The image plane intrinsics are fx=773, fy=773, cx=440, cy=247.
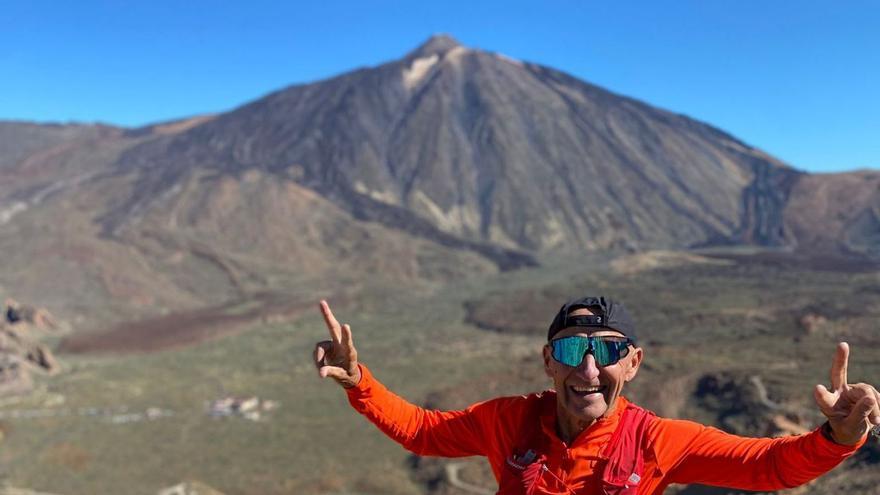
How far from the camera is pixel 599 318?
3320 millimetres

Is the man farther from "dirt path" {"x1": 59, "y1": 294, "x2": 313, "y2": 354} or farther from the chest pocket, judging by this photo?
"dirt path" {"x1": 59, "y1": 294, "x2": 313, "y2": 354}

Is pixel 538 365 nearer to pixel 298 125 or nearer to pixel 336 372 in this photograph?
pixel 336 372

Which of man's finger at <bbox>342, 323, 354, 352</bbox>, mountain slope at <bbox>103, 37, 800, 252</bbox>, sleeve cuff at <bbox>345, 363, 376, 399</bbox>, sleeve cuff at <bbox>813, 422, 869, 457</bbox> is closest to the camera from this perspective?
sleeve cuff at <bbox>813, 422, 869, 457</bbox>

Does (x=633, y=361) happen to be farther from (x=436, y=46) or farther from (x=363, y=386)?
(x=436, y=46)

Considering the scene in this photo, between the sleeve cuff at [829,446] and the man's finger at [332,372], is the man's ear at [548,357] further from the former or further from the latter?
the sleeve cuff at [829,446]

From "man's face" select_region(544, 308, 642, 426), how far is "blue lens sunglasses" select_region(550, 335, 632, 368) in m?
0.02

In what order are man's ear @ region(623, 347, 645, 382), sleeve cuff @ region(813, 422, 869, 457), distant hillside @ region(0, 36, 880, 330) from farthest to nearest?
distant hillside @ region(0, 36, 880, 330)
man's ear @ region(623, 347, 645, 382)
sleeve cuff @ region(813, 422, 869, 457)

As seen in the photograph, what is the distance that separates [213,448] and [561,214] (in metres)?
88.4

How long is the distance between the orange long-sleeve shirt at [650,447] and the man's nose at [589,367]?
0.25 meters

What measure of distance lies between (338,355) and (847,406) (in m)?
2.21

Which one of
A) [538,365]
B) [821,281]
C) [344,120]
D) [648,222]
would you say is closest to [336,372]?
[538,365]

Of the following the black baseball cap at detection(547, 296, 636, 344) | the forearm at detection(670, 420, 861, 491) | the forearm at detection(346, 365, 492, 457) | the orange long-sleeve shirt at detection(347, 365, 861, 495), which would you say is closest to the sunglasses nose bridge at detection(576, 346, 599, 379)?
the black baseball cap at detection(547, 296, 636, 344)

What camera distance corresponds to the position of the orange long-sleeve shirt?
320cm

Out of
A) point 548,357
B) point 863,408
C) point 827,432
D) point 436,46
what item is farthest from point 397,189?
point 863,408
